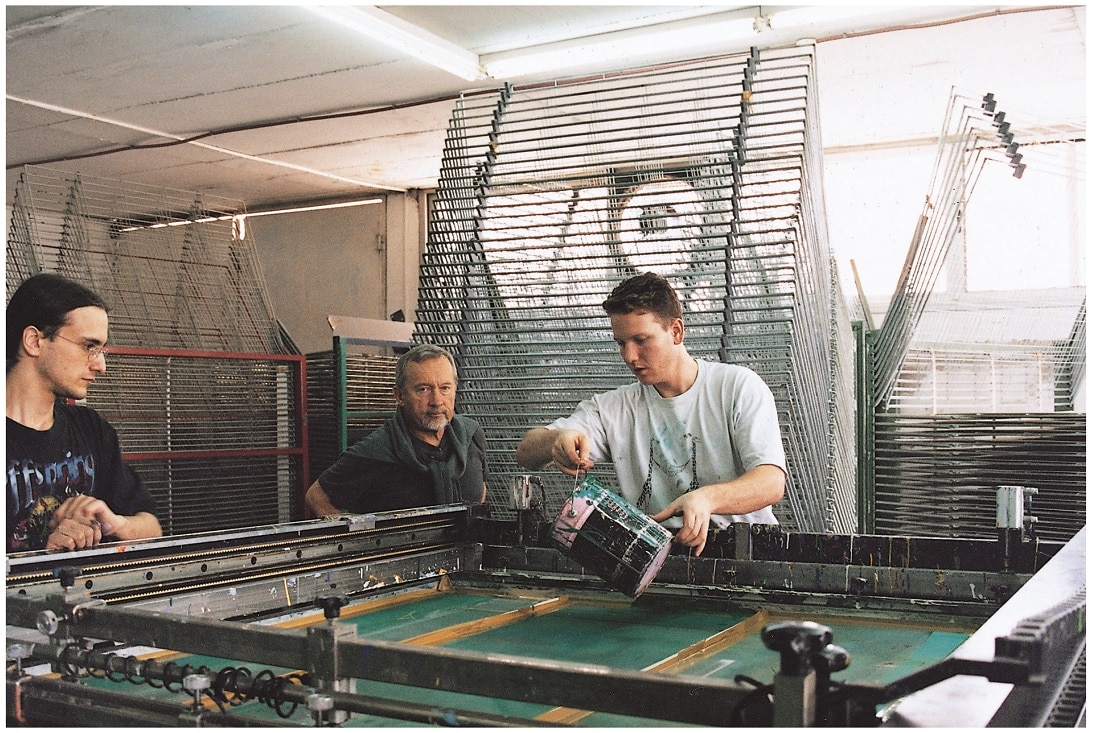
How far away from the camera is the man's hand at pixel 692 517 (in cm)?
205

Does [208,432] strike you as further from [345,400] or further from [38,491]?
[38,491]

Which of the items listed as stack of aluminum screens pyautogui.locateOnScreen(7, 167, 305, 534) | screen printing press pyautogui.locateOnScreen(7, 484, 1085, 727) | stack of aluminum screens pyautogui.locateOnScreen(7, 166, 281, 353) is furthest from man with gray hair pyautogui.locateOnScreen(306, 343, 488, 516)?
stack of aluminum screens pyautogui.locateOnScreen(7, 166, 281, 353)

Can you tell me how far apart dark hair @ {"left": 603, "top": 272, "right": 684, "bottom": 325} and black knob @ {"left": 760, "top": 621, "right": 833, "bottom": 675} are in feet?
5.24

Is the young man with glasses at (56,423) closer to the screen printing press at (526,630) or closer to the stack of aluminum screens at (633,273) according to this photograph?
the screen printing press at (526,630)

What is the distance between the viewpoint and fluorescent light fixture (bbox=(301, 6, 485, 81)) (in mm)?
4449

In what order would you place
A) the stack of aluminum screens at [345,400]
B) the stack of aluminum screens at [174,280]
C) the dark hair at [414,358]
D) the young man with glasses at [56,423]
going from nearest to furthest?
the young man with glasses at [56,423]
the dark hair at [414,358]
the stack of aluminum screens at [345,400]
the stack of aluminum screens at [174,280]

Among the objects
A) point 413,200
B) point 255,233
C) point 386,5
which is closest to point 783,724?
point 386,5

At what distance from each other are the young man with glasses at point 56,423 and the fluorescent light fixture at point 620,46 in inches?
118

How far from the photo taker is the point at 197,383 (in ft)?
19.5

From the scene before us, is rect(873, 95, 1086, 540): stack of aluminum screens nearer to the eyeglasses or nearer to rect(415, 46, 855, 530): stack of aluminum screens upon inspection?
rect(415, 46, 855, 530): stack of aluminum screens

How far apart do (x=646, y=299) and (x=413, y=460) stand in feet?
3.43

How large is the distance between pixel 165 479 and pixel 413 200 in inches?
135

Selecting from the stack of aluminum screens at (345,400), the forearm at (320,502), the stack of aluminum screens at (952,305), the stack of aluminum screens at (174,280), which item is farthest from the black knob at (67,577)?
the stack of aluminum screens at (174,280)

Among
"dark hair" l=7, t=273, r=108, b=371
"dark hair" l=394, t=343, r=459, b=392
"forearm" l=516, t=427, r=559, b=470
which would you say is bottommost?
"forearm" l=516, t=427, r=559, b=470
